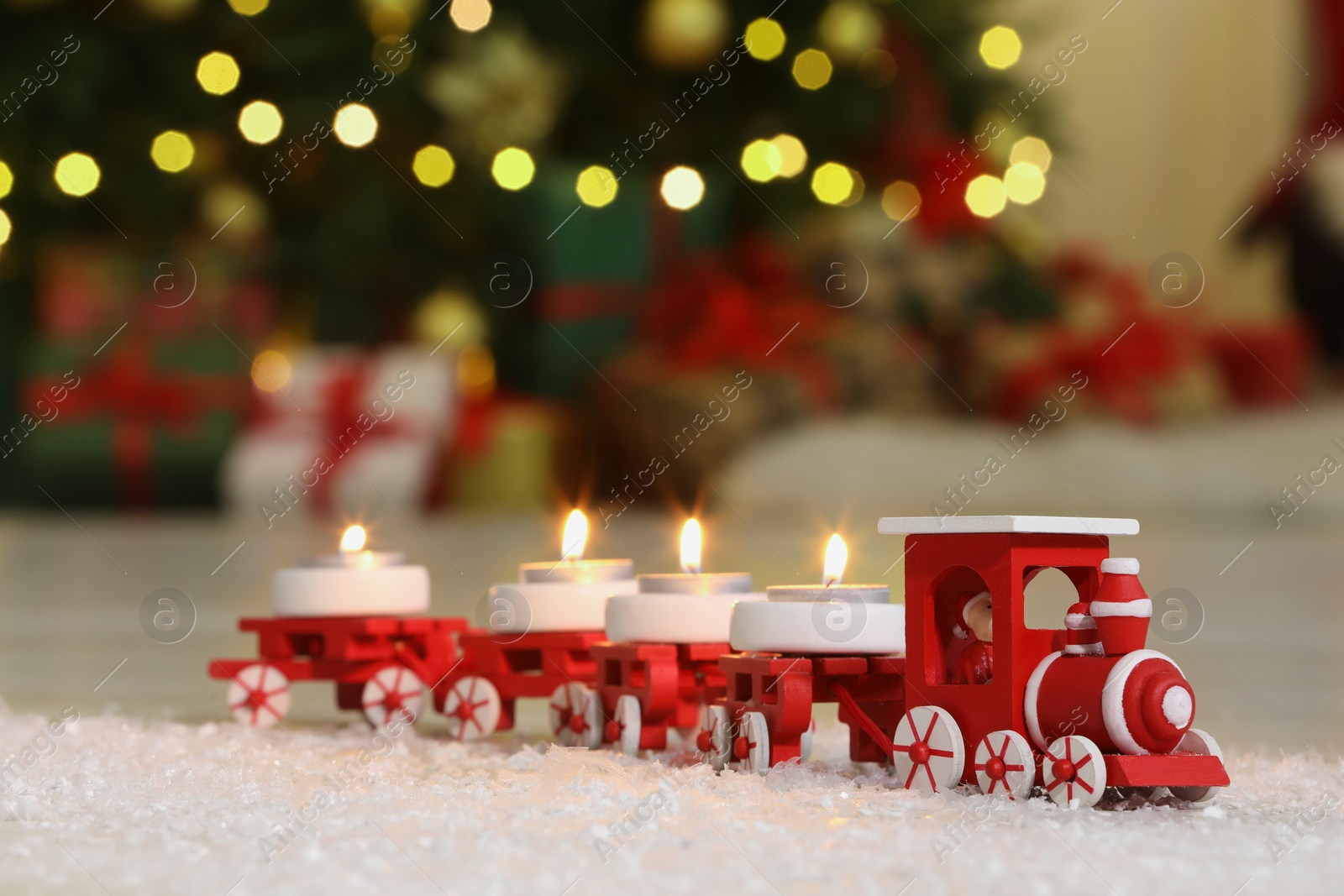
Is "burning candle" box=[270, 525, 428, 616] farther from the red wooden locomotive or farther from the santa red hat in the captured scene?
the santa red hat

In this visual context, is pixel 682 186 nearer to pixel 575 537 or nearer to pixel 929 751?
pixel 575 537

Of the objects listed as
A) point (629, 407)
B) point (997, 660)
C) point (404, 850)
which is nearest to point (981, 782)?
point (997, 660)

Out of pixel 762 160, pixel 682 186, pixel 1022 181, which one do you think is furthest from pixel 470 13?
pixel 1022 181

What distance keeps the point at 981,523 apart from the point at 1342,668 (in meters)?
0.76

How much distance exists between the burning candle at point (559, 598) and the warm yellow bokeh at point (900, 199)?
220cm

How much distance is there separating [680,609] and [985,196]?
7.76 ft

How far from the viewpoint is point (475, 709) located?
1016 mm

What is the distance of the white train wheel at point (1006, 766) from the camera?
72 cm

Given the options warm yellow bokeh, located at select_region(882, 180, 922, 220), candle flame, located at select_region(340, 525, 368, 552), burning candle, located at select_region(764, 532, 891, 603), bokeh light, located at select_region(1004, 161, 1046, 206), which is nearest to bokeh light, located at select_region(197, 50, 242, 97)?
warm yellow bokeh, located at select_region(882, 180, 922, 220)

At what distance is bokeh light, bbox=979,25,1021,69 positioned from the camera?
3145 millimetres

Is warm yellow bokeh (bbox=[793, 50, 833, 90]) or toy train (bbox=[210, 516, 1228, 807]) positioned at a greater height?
warm yellow bokeh (bbox=[793, 50, 833, 90])

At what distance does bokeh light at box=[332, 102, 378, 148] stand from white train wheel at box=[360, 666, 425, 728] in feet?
6.25

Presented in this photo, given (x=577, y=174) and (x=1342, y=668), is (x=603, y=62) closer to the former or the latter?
(x=577, y=174)

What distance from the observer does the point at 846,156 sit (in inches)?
121
